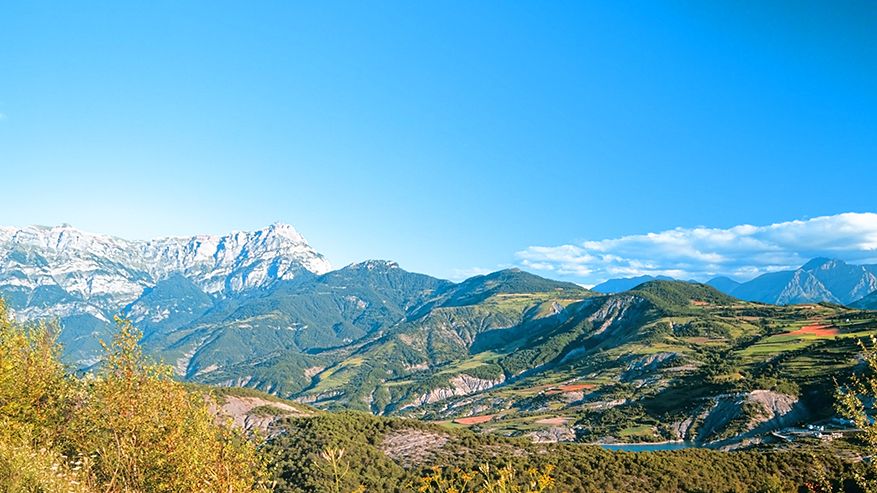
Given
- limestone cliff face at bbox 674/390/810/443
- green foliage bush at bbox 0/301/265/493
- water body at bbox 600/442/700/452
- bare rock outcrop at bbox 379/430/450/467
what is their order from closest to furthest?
green foliage bush at bbox 0/301/265/493 < bare rock outcrop at bbox 379/430/450/467 < limestone cliff face at bbox 674/390/810/443 < water body at bbox 600/442/700/452

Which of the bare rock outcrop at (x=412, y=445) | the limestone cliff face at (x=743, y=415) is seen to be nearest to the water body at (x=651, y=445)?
the limestone cliff face at (x=743, y=415)

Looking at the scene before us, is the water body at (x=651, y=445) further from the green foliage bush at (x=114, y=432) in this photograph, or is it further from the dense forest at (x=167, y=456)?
the green foliage bush at (x=114, y=432)

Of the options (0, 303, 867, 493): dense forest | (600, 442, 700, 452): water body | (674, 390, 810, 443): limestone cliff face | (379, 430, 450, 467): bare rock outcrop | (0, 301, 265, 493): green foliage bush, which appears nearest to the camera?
(0, 303, 867, 493): dense forest

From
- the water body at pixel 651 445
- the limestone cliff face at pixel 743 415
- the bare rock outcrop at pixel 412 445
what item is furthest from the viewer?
the water body at pixel 651 445

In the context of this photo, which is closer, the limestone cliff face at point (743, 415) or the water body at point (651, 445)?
the limestone cliff face at point (743, 415)

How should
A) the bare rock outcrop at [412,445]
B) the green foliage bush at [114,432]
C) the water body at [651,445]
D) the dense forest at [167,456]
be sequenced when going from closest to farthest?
the dense forest at [167,456]
the green foliage bush at [114,432]
the bare rock outcrop at [412,445]
the water body at [651,445]

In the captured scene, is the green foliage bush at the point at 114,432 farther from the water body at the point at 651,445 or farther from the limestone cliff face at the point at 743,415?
the limestone cliff face at the point at 743,415

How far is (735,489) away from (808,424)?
108072 millimetres

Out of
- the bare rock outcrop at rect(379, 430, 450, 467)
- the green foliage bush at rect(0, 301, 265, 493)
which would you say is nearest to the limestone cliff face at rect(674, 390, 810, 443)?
the bare rock outcrop at rect(379, 430, 450, 467)

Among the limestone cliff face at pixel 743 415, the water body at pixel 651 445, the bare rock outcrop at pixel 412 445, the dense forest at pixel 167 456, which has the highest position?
the dense forest at pixel 167 456

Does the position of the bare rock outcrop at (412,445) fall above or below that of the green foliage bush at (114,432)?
below

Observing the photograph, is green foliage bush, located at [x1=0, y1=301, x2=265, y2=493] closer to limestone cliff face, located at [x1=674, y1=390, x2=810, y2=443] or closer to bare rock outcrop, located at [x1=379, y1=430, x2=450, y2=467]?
bare rock outcrop, located at [x1=379, y1=430, x2=450, y2=467]

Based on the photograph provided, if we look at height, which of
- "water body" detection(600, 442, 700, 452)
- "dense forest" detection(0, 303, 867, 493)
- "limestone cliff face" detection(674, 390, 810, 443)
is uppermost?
"dense forest" detection(0, 303, 867, 493)

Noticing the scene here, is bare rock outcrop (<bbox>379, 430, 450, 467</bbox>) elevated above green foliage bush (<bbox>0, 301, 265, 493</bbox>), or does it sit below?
below
